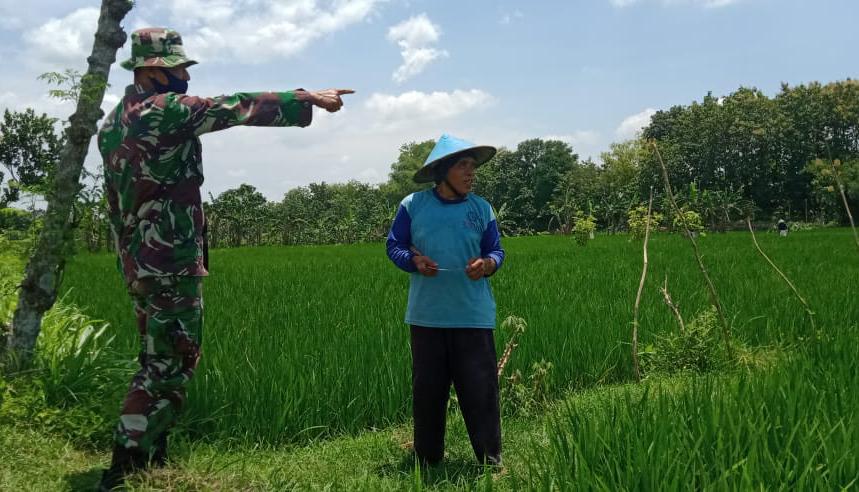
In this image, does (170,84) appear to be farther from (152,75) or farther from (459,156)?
(459,156)

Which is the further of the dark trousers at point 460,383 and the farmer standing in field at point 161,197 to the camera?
the dark trousers at point 460,383

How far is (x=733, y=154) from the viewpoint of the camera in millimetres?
38656

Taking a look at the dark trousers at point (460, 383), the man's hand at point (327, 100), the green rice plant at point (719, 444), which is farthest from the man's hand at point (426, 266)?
the green rice plant at point (719, 444)

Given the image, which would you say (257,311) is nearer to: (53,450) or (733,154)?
(53,450)

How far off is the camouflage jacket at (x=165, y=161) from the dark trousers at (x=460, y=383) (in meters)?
0.93

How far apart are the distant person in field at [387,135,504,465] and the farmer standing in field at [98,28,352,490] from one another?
1.89 feet

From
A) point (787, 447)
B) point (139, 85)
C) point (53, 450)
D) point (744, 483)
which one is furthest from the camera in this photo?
point (53, 450)

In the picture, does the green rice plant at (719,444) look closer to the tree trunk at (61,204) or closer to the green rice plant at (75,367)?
the green rice plant at (75,367)

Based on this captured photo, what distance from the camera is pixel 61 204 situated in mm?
3248

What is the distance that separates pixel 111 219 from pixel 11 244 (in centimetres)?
178

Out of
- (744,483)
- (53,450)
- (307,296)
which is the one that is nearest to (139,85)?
(53,450)

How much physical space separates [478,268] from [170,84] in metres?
1.33

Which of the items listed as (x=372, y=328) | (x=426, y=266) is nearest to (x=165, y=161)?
(x=426, y=266)

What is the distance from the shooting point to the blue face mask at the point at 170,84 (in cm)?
234
